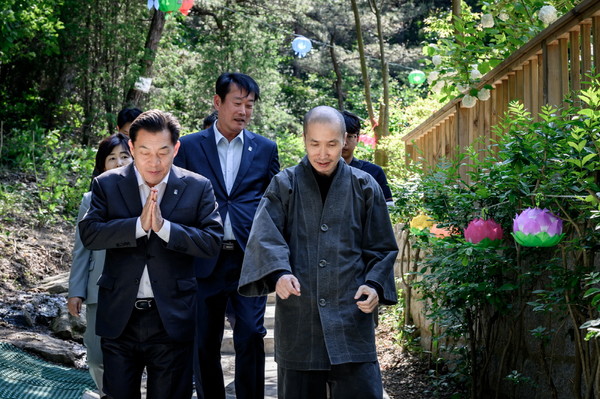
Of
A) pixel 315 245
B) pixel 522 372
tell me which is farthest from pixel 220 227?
pixel 522 372

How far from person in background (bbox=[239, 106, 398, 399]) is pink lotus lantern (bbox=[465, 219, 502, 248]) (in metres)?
0.74

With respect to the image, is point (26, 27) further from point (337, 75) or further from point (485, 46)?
point (337, 75)

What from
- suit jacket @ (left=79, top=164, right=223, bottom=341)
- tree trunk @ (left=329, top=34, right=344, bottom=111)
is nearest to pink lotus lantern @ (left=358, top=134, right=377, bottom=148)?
suit jacket @ (left=79, top=164, right=223, bottom=341)

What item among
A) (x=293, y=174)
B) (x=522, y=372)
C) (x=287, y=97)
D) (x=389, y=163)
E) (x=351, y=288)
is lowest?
(x=522, y=372)

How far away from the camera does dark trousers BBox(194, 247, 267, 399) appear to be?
4.43 meters

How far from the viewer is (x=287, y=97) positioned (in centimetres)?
3117

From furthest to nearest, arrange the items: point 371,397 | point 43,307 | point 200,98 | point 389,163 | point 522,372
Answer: point 200,98, point 389,163, point 43,307, point 522,372, point 371,397

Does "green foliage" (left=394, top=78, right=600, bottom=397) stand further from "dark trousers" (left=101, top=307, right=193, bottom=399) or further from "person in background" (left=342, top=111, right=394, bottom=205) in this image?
"dark trousers" (left=101, top=307, right=193, bottom=399)

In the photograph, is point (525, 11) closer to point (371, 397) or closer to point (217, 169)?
point (217, 169)

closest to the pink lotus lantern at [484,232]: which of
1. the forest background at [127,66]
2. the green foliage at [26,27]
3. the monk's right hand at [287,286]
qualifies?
the monk's right hand at [287,286]

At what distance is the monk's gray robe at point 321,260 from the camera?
129 inches

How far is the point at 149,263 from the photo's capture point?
139 inches

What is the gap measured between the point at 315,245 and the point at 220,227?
570 millimetres

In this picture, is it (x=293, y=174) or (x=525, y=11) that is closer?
(x=293, y=174)
